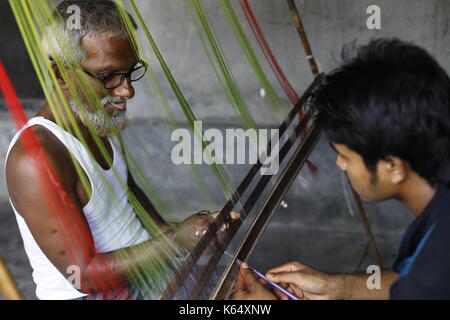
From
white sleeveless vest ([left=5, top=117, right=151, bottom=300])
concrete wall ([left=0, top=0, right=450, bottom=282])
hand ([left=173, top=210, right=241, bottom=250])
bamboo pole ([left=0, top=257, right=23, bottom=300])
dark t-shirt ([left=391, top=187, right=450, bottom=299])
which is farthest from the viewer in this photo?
concrete wall ([left=0, top=0, right=450, bottom=282])

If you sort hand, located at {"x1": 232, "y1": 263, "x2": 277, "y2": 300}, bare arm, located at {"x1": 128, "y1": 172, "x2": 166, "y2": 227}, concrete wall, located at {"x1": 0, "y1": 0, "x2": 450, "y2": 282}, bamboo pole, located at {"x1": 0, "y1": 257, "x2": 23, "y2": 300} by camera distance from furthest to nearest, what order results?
concrete wall, located at {"x1": 0, "y1": 0, "x2": 450, "y2": 282} → bare arm, located at {"x1": 128, "y1": 172, "x2": 166, "y2": 227} → hand, located at {"x1": 232, "y1": 263, "x2": 277, "y2": 300} → bamboo pole, located at {"x1": 0, "y1": 257, "x2": 23, "y2": 300}

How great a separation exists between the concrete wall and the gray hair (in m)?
2.13

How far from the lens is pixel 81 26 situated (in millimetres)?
1731

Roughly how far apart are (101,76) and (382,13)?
2418 millimetres

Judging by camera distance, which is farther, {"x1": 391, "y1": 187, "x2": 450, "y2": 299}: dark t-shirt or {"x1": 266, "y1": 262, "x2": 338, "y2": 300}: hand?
{"x1": 266, "y1": 262, "x2": 338, "y2": 300}: hand

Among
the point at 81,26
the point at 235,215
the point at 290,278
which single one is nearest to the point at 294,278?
the point at 290,278

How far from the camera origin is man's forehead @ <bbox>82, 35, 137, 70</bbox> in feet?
5.73

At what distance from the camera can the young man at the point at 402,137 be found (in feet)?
4.30

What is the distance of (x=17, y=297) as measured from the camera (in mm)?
1003

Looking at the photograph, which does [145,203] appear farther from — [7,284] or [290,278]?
[7,284]

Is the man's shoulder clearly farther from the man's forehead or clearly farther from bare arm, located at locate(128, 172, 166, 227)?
bare arm, located at locate(128, 172, 166, 227)

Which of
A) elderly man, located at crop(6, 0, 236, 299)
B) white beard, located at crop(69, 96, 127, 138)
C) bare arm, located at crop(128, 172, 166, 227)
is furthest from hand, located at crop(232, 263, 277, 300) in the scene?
bare arm, located at crop(128, 172, 166, 227)

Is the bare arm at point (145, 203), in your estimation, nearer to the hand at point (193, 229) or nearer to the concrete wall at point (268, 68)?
the hand at point (193, 229)
